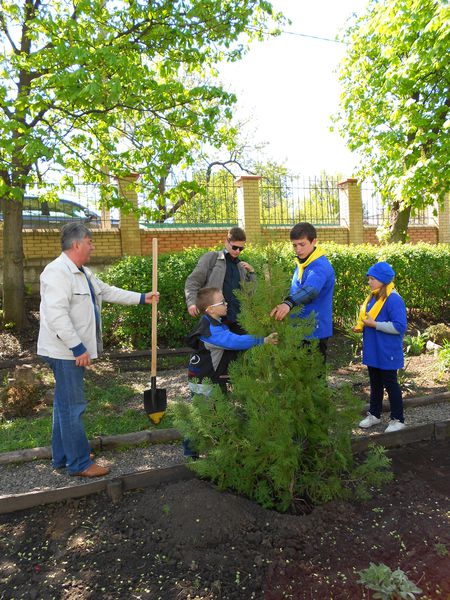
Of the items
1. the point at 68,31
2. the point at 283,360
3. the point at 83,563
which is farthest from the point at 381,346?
the point at 68,31

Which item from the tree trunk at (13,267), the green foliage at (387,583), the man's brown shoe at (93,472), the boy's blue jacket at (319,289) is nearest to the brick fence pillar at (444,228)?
the tree trunk at (13,267)

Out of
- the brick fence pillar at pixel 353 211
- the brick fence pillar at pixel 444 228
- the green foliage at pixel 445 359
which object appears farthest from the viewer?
the brick fence pillar at pixel 444 228

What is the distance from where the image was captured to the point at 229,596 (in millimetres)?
2273

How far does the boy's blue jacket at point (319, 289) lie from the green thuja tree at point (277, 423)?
2.29 ft

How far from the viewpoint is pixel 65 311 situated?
3461 millimetres

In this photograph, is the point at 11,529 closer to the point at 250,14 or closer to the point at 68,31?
the point at 68,31

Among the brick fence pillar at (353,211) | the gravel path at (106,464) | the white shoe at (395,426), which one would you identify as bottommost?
the gravel path at (106,464)

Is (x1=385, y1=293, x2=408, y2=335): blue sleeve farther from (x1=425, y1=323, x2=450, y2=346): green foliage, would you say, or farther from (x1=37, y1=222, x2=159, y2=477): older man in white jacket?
→ (x1=425, y1=323, x2=450, y2=346): green foliage

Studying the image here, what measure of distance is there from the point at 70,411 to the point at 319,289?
209cm

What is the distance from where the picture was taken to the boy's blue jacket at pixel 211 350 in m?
3.32

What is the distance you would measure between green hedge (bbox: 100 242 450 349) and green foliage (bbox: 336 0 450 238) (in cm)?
131

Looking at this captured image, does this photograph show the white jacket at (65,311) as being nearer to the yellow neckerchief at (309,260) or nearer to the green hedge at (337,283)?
the yellow neckerchief at (309,260)

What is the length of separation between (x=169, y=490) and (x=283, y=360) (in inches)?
45.8

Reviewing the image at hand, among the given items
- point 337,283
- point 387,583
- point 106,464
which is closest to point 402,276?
point 337,283
